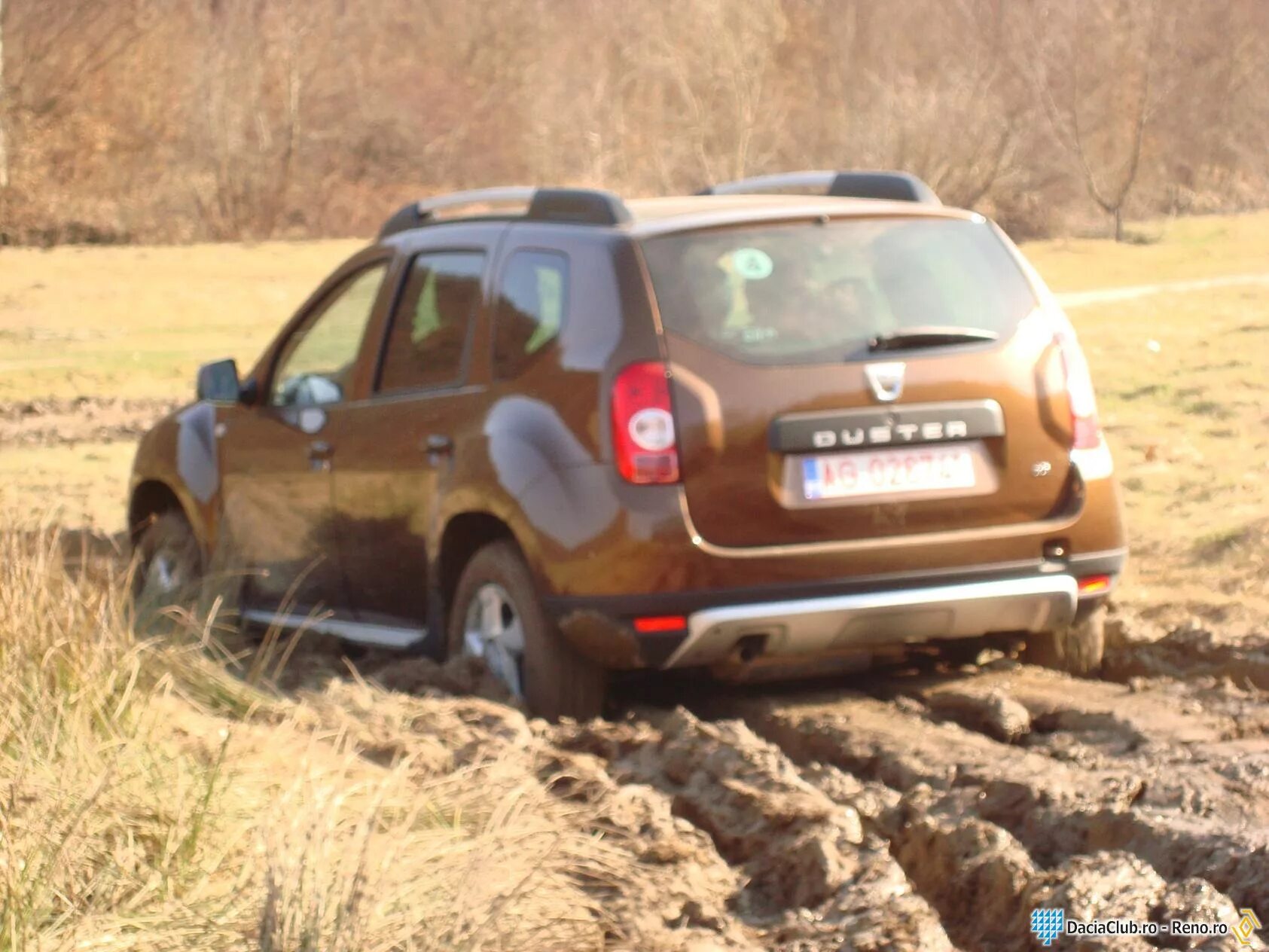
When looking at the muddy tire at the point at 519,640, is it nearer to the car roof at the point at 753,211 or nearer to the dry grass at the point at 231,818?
the dry grass at the point at 231,818

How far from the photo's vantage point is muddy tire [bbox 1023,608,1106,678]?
21.5 ft

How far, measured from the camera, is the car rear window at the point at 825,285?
5.82 metres

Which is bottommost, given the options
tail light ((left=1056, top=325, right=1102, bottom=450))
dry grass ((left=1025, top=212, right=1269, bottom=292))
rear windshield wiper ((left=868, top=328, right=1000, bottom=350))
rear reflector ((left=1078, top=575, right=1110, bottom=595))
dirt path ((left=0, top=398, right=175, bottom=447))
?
dry grass ((left=1025, top=212, right=1269, bottom=292))

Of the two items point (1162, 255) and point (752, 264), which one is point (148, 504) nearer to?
point (752, 264)

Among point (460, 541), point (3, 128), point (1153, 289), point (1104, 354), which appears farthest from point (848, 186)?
point (3, 128)

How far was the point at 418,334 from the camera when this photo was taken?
682 cm

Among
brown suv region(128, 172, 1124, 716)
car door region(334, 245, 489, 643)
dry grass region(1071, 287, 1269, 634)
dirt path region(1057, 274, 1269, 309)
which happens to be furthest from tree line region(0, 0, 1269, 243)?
brown suv region(128, 172, 1124, 716)

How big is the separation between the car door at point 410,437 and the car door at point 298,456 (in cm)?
14

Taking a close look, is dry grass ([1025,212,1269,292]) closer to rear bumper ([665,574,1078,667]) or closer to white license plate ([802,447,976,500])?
rear bumper ([665,574,1078,667])

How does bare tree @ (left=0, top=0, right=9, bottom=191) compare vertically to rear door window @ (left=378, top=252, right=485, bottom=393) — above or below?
below

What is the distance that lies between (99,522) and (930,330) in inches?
259

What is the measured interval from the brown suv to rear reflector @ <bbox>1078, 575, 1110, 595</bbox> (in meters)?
0.02

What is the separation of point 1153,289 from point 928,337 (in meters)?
23.1

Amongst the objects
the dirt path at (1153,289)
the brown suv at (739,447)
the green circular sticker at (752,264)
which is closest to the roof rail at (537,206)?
the brown suv at (739,447)
